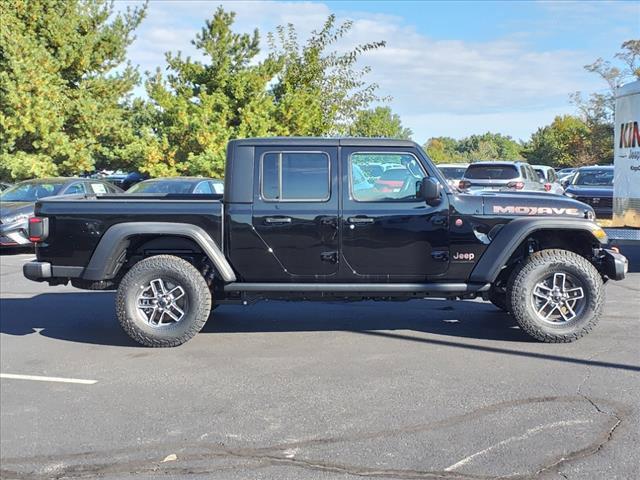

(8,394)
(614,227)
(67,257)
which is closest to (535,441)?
(8,394)

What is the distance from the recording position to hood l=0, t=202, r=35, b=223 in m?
12.9

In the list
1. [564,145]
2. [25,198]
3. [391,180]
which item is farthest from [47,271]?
[564,145]

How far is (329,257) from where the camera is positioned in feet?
20.5

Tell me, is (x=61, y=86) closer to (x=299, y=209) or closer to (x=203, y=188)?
(x=203, y=188)

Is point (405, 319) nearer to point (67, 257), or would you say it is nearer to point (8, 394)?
point (67, 257)

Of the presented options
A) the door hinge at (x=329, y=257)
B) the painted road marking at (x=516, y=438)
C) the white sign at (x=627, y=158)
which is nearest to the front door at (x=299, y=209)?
the door hinge at (x=329, y=257)

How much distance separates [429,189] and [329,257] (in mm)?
1140

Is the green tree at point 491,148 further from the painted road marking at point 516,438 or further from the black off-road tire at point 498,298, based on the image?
the painted road marking at point 516,438

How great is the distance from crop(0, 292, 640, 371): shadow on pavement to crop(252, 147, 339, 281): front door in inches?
40.7

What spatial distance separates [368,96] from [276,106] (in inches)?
245

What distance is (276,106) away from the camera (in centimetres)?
2175

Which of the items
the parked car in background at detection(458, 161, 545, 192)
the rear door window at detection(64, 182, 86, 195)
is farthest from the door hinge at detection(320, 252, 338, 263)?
the parked car in background at detection(458, 161, 545, 192)

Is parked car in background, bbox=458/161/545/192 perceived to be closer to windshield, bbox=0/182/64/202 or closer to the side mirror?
windshield, bbox=0/182/64/202

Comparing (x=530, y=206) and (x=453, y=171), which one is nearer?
(x=530, y=206)
